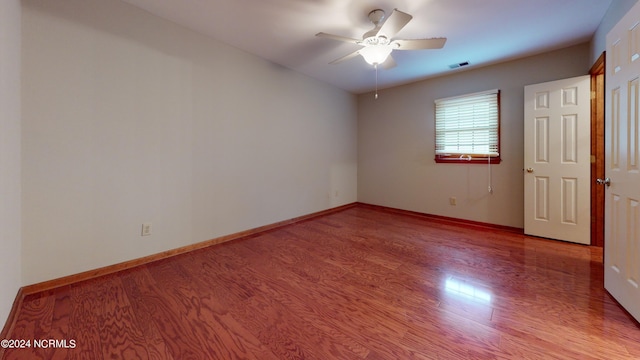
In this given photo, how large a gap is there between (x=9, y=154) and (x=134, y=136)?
811 mm

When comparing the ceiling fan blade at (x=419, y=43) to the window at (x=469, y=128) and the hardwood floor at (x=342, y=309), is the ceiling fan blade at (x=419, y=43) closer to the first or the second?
the window at (x=469, y=128)

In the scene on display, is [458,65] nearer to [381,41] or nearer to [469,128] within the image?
[469,128]

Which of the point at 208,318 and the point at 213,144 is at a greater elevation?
the point at 213,144

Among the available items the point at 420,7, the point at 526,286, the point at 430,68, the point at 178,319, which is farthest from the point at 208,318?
the point at 430,68

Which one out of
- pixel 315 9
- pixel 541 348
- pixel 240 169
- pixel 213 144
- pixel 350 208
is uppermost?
pixel 315 9

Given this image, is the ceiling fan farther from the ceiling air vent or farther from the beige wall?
the ceiling air vent

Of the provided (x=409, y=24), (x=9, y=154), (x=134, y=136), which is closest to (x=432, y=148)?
(x=409, y=24)

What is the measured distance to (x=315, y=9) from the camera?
223cm

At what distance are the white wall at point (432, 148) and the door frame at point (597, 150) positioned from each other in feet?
1.09

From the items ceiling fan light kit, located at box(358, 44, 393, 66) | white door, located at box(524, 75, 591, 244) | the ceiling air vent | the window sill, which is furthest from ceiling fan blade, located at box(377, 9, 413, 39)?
the window sill

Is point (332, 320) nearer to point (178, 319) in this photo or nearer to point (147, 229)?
point (178, 319)

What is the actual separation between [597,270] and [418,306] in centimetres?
190

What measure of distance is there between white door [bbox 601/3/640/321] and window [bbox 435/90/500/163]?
5.52 feet

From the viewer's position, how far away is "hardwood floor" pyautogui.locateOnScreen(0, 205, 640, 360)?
4.32 feet
